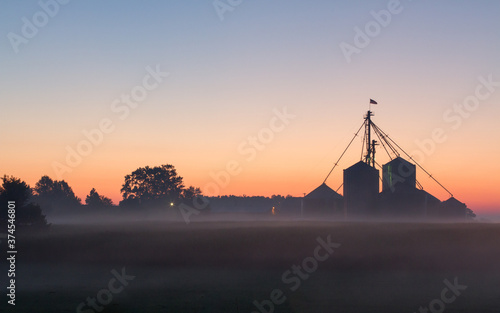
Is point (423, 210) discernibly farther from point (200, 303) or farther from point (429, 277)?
point (200, 303)

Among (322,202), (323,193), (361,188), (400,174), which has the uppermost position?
(400,174)

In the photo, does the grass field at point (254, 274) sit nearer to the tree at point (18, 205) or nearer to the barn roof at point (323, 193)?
the tree at point (18, 205)

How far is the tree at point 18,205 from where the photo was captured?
59.3 metres

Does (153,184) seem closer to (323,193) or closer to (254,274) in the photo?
(323,193)

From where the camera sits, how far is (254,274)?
3381cm

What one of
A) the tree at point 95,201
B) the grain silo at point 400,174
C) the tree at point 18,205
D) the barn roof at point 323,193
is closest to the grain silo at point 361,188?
the grain silo at point 400,174

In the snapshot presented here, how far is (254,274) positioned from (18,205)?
37.4 meters

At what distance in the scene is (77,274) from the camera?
33.9 meters

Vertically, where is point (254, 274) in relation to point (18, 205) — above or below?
below

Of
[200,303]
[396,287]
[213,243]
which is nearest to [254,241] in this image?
[213,243]

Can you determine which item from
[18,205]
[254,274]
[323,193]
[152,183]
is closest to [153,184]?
[152,183]

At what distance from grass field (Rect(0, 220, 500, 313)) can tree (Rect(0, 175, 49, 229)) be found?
9.01m

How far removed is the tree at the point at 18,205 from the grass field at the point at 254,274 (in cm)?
901

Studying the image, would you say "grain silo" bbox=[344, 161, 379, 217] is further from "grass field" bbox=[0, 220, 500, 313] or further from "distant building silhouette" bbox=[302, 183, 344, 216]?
"grass field" bbox=[0, 220, 500, 313]
